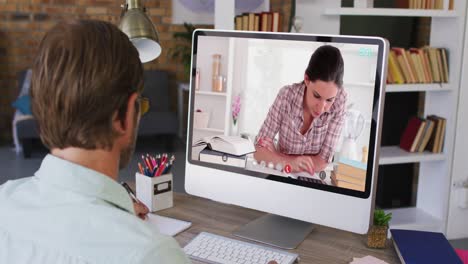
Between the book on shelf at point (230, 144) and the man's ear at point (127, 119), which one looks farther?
the book on shelf at point (230, 144)

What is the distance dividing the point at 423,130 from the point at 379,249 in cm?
225

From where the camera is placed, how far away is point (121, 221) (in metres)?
0.82

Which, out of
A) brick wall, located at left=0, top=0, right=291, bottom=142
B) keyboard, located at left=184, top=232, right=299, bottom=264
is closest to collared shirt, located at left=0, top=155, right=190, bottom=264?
keyboard, located at left=184, top=232, right=299, bottom=264

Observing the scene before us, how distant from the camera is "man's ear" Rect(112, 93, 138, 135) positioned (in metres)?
0.90

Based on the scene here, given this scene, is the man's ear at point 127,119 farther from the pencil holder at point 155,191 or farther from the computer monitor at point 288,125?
the pencil holder at point 155,191

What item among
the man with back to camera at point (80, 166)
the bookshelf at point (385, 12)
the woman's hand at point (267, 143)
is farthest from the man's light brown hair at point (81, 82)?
the bookshelf at point (385, 12)

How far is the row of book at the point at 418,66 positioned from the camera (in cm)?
338

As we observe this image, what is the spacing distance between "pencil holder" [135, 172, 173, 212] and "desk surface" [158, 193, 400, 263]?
28 mm

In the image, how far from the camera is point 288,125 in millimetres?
1499

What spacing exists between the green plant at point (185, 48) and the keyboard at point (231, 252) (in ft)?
14.7

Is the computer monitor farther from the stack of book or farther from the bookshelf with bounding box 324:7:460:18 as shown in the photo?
the bookshelf with bounding box 324:7:460:18

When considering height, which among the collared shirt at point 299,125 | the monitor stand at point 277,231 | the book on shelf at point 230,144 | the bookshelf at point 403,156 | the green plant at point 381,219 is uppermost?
the collared shirt at point 299,125

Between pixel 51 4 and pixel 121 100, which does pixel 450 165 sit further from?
pixel 51 4

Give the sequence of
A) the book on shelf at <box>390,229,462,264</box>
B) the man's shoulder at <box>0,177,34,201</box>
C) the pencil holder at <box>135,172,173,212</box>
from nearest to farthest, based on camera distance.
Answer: the man's shoulder at <box>0,177,34,201</box> → the book on shelf at <box>390,229,462,264</box> → the pencil holder at <box>135,172,173,212</box>
